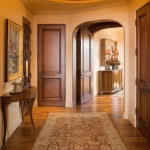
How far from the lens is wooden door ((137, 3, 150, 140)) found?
3834mm

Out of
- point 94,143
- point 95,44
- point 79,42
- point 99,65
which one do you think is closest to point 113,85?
point 99,65

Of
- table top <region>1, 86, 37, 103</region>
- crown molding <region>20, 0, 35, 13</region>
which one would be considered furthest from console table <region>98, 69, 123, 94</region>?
table top <region>1, 86, 37, 103</region>

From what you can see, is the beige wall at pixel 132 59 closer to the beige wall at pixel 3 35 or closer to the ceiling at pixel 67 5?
the ceiling at pixel 67 5

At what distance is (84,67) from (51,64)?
1.17 m

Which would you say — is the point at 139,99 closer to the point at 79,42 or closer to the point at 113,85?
the point at 79,42

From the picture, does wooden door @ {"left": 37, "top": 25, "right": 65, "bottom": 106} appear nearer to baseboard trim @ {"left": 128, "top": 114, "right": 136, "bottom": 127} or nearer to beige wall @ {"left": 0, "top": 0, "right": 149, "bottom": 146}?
beige wall @ {"left": 0, "top": 0, "right": 149, "bottom": 146}

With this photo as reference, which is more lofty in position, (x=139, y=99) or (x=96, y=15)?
(x=96, y=15)

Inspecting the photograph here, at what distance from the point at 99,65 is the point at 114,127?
4.87m

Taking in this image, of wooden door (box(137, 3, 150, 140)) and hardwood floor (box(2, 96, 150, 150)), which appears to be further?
wooden door (box(137, 3, 150, 140))

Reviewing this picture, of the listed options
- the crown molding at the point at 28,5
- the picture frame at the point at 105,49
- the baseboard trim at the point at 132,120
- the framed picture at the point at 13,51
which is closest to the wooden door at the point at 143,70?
the baseboard trim at the point at 132,120

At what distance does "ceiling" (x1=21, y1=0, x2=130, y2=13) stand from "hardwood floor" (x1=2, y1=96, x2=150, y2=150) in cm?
265

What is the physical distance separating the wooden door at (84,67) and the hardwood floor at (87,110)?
0.39 meters

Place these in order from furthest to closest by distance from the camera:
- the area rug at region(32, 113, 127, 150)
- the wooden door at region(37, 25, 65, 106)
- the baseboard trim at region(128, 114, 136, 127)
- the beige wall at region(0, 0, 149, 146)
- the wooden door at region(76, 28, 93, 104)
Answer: the wooden door at region(76, 28, 93, 104) < the wooden door at region(37, 25, 65, 106) < the baseboard trim at region(128, 114, 136, 127) < the beige wall at region(0, 0, 149, 146) < the area rug at region(32, 113, 127, 150)

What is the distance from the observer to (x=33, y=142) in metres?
3.75
